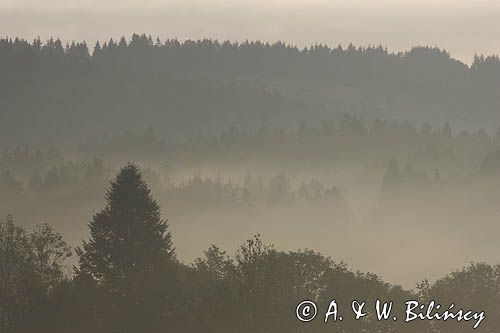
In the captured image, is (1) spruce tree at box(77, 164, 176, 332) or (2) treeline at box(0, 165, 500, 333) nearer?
(2) treeline at box(0, 165, 500, 333)

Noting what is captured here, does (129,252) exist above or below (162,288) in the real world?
above

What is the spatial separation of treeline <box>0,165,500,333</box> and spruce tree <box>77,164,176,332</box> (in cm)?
5

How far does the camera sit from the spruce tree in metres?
55.2

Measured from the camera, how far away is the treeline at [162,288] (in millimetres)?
52406

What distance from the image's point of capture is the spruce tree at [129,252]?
181ft

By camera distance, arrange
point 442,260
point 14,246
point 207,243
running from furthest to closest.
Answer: point 207,243
point 442,260
point 14,246

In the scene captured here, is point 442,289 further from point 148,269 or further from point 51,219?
point 51,219

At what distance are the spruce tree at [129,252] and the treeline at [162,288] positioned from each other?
51 mm

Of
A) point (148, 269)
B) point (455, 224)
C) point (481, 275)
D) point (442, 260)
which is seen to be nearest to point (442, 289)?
point (481, 275)

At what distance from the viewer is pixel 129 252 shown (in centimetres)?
5903

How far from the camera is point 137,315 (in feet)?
174

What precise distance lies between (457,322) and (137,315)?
1483 centimetres

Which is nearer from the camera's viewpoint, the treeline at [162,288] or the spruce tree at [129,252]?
the treeline at [162,288]

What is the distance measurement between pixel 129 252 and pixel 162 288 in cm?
419
